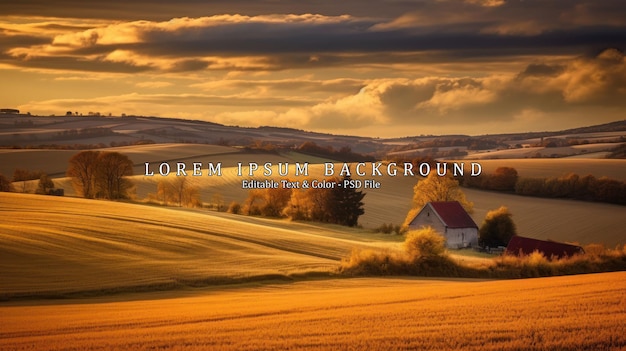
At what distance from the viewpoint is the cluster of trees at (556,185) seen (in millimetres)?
81256

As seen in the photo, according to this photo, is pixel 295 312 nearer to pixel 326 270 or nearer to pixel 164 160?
pixel 326 270

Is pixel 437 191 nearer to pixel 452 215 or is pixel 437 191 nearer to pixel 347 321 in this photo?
pixel 452 215

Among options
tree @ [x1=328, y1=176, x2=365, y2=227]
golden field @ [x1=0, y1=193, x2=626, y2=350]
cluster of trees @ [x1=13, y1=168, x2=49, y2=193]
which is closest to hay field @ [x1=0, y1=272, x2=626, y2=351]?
golden field @ [x1=0, y1=193, x2=626, y2=350]

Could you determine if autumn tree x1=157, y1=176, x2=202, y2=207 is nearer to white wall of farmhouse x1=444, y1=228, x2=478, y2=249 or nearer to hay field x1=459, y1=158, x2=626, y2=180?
white wall of farmhouse x1=444, y1=228, x2=478, y2=249

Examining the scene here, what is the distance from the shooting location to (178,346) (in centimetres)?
1596

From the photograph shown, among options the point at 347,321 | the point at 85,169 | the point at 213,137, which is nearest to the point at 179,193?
the point at 85,169

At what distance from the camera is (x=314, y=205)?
249 feet

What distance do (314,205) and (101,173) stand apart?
2282cm

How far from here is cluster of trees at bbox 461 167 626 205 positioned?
81256 millimetres

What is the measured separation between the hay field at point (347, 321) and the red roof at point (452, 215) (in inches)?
1439

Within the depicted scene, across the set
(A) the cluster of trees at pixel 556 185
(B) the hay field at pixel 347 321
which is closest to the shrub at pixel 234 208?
(A) the cluster of trees at pixel 556 185

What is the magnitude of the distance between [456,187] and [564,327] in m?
58.9

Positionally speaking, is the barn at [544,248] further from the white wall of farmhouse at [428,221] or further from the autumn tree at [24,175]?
the autumn tree at [24,175]

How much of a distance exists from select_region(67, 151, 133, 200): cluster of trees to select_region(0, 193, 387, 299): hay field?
24.2m
